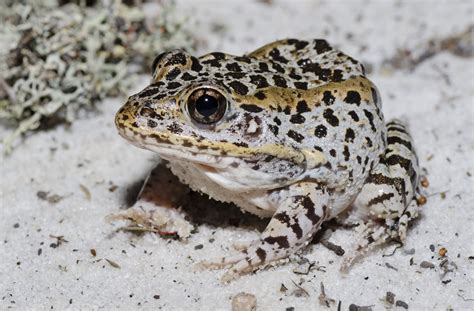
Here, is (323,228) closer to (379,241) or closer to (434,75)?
(379,241)

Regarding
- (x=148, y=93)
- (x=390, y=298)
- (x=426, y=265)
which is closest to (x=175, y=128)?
(x=148, y=93)

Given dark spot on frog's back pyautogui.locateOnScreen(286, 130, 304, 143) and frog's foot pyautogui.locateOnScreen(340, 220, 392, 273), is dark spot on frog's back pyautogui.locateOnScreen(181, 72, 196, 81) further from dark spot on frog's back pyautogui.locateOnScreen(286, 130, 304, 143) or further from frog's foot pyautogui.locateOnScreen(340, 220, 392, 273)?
frog's foot pyautogui.locateOnScreen(340, 220, 392, 273)

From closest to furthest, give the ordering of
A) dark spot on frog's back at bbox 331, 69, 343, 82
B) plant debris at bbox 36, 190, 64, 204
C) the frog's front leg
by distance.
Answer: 1. the frog's front leg
2. dark spot on frog's back at bbox 331, 69, 343, 82
3. plant debris at bbox 36, 190, 64, 204

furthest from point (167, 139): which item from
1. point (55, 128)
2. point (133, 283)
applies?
point (55, 128)

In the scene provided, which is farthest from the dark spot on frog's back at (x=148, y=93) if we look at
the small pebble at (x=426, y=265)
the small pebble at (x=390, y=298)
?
the small pebble at (x=426, y=265)

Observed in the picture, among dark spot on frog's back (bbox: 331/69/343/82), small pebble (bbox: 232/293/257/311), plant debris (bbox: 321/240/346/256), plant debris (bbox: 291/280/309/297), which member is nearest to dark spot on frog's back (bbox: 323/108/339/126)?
dark spot on frog's back (bbox: 331/69/343/82)

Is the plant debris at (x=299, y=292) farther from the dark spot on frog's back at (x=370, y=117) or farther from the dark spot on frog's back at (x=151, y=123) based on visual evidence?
the dark spot on frog's back at (x=151, y=123)
